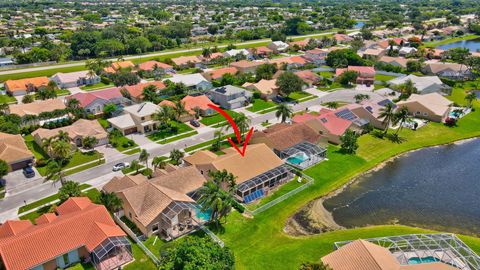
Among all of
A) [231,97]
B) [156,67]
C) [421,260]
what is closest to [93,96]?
[231,97]

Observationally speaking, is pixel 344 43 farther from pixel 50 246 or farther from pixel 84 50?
pixel 50 246

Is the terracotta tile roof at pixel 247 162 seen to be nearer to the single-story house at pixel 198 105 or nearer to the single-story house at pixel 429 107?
the single-story house at pixel 198 105

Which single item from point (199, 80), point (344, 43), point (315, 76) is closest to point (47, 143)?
point (199, 80)

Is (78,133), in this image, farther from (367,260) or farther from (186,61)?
(186,61)

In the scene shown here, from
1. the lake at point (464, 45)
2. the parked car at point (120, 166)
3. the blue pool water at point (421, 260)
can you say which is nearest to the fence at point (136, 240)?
the parked car at point (120, 166)

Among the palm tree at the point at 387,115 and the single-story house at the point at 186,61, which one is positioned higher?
the palm tree at the point at 387,115

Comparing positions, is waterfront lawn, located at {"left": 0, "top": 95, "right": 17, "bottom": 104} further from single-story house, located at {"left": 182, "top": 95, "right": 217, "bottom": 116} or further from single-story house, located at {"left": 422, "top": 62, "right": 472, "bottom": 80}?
single-story house, located at {"left": 422, "top": 62, "right": 472, "bottom": 80}
